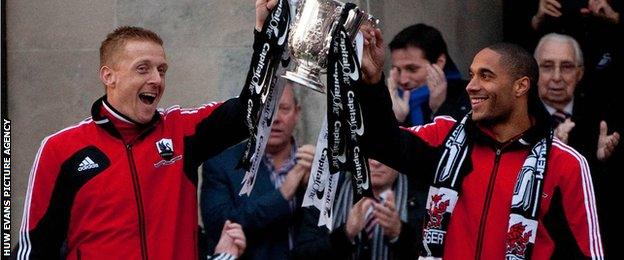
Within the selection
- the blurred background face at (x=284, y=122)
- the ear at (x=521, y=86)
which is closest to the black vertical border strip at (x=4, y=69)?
the blurred background face at (x=284, y=122)

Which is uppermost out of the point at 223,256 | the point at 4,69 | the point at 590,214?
the point at 4,69

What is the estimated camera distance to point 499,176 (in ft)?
25.5

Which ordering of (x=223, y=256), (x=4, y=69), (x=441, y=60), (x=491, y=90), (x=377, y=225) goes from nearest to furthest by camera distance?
1. (x=491, y=90)
2. (x=223, y=256)
3. (x=377, y=225)
4. (x=441, y=60)
5. (x=4, y=69)

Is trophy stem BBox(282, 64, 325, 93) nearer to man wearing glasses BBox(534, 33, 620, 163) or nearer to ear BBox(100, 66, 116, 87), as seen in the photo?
ear BBox(100, 66, 116, 87)

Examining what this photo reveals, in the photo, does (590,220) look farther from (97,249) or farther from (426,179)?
(97,249)

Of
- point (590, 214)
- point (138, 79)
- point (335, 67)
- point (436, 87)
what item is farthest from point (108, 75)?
point (436, 87)

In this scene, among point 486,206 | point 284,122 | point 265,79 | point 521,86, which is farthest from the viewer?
point 284,122

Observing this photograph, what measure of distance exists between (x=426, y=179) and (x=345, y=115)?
108 centimetres

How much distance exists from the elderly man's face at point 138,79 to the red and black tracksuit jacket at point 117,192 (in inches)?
2.7

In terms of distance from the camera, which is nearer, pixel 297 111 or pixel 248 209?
pixel 248 209

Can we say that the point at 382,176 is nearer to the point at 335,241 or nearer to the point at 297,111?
the point at 335,241

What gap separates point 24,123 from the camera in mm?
10766

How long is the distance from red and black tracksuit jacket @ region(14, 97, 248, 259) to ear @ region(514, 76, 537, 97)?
1396 millimetres

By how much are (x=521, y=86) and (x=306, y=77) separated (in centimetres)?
149
